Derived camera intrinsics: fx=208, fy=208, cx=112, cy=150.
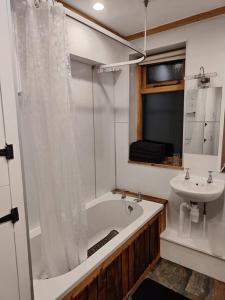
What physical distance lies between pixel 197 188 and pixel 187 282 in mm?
894

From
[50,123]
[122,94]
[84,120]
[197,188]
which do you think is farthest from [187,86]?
[50,123]

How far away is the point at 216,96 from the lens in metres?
2.08

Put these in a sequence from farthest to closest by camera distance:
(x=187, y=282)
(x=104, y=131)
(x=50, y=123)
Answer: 1. (x=104, y=131)
2. (x=187, y=282)
3. (x=50, y=123)

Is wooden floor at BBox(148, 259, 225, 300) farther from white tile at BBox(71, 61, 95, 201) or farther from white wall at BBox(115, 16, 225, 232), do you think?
white tile at BBox(71, 61, 95, 201)

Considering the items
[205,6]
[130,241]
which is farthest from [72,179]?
[205,6]

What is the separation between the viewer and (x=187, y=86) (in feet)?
7.30

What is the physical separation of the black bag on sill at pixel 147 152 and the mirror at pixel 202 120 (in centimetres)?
32

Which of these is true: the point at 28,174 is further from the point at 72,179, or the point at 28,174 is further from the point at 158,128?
the point at 158,128

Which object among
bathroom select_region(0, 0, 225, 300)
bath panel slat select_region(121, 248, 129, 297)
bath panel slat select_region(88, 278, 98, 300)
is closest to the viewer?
bathroom select_region(0, 0, 225, 300)

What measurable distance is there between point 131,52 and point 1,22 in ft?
6.46

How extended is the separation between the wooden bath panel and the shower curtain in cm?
25

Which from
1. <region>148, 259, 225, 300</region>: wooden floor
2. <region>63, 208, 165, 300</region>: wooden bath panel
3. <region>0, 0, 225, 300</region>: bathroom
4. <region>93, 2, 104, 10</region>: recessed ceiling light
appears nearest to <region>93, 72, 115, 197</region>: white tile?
<region>0, 0, 225, 300</region>: bathroom

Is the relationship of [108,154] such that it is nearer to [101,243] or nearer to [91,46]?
[101,243]

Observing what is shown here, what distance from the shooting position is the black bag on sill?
2.51 metres
